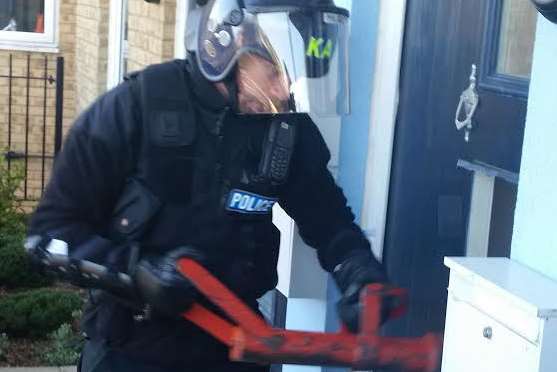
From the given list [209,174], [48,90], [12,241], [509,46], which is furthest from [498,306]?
[48,90]

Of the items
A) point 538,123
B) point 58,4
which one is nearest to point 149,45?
point 58,4

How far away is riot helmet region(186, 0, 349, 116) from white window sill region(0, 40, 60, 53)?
26.1ft

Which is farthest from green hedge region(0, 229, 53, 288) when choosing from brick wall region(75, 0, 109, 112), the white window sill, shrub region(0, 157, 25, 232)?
the white window sill

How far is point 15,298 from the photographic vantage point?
695 centimetres

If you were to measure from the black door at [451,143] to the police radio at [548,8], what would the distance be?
589 mm

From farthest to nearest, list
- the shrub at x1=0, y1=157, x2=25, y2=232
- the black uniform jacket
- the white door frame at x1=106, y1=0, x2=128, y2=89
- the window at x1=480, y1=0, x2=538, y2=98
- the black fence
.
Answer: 1. the black fence
2. the white door frame at x1=106, y1=0, x2=128, y2=89
3. the shrub at x1=0, y1=157, x2=25, y2=232
4. the window at x1=480, y1=0, x2=538, y2=98
5. the black uniform jacket

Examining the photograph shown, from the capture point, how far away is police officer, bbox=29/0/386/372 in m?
3.04

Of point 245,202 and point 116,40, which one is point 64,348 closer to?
point 116,40

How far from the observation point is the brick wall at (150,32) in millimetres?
6883

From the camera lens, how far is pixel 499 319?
8.54 ft

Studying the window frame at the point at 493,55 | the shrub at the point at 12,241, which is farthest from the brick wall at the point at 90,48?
the window frame at the point at 493,55

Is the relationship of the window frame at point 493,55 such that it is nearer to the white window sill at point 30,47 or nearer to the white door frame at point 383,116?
the white door frame at point 383,116

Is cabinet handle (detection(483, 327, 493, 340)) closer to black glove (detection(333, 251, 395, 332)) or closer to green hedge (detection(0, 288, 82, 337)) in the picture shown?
black glove (detection(333, 251, 395, 332))

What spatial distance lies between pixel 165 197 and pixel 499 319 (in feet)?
3.26
